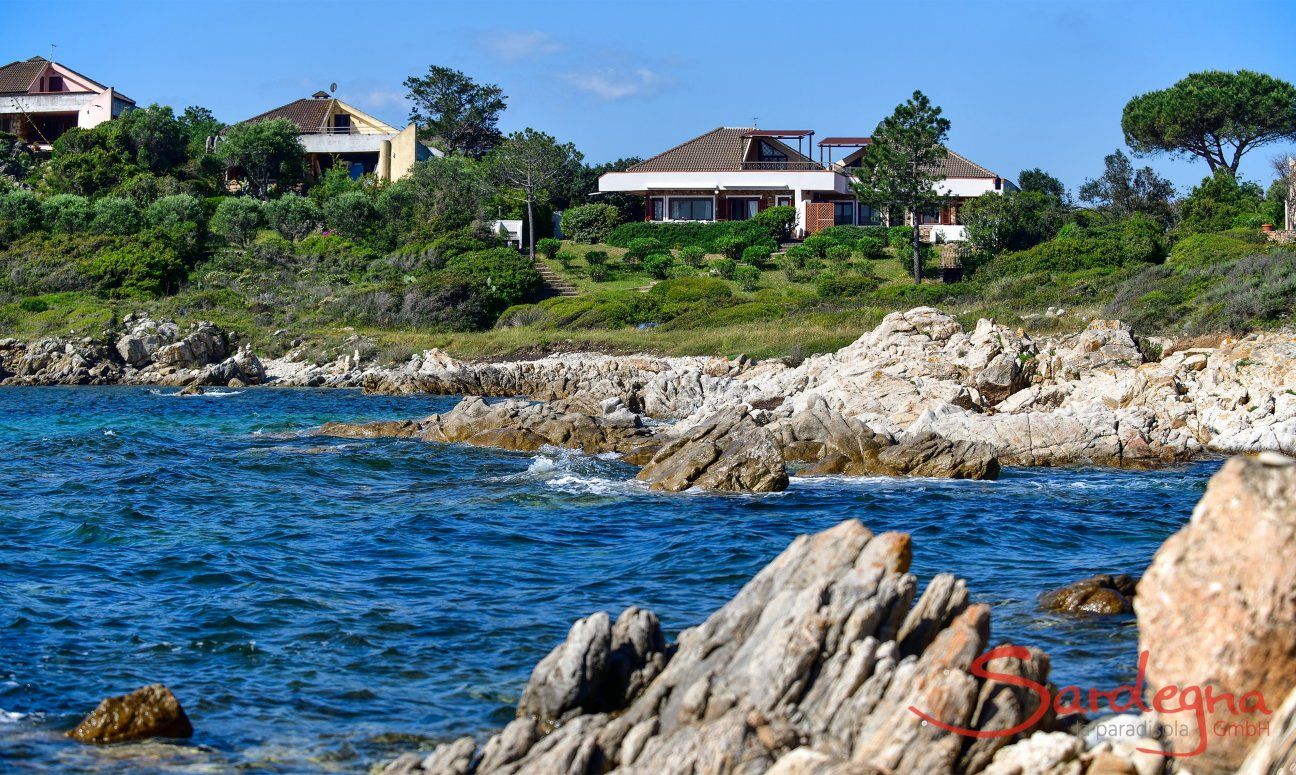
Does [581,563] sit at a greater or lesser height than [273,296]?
lesser

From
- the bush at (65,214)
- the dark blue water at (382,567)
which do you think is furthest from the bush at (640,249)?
the dark blue water at (382,567)

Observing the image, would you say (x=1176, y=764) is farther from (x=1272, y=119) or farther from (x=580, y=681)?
(x=1272, y=119)

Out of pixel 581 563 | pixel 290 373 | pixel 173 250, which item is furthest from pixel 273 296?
pixel 581 563

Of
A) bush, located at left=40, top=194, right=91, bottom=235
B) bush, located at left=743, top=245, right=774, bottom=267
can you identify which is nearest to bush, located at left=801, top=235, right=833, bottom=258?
bush, located at left=743, top=245, right=774, bottom=267

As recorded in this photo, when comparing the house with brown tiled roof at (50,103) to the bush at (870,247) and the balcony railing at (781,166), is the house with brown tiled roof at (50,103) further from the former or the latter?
the bush at (870,247)

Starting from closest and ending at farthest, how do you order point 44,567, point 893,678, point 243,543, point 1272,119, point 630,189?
1. point 893,678
2. point 44,567
3. point 243,543
4. point 1272,119
5. point 630,189

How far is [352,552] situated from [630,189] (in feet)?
192

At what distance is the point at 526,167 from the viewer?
6669cm

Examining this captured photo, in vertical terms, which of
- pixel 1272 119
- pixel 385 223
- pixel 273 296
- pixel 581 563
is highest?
pixel 1272 119

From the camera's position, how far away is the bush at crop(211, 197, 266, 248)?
6234cm

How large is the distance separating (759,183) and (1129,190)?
21.2m

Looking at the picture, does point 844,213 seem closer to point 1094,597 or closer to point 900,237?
point 900,237

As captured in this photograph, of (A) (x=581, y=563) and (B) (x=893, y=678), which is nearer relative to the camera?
(B) (x=893, y=678)

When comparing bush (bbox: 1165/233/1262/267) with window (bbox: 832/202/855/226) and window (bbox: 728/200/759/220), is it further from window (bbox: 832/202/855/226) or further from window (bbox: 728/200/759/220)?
window (bbox: 728/200/759/220)
